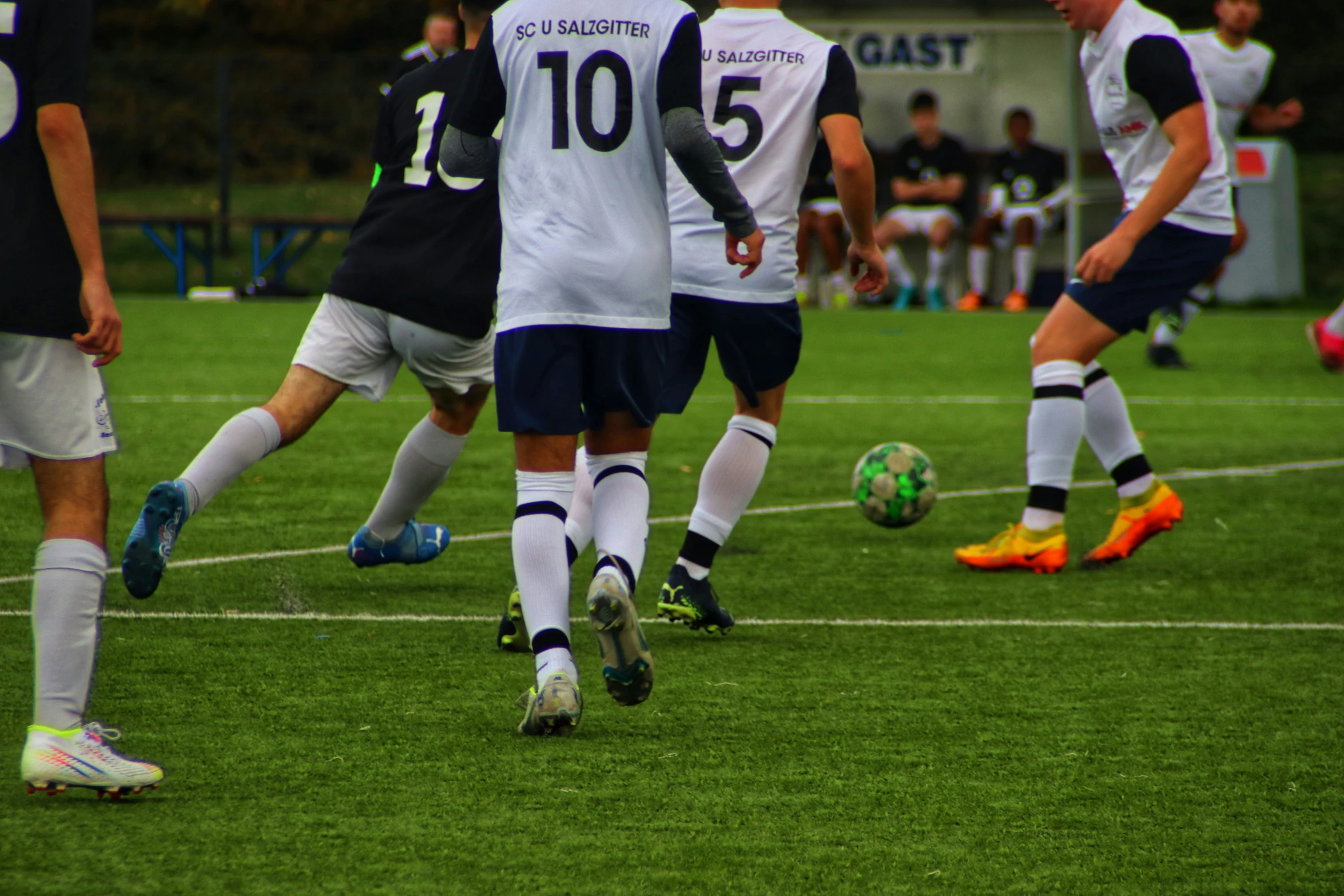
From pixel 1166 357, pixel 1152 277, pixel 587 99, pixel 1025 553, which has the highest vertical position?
pixel 587 99

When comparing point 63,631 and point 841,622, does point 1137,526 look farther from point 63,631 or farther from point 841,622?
point 63,631

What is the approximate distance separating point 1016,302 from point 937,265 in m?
1.11

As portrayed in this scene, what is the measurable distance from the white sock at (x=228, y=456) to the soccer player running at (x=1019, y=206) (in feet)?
49.5

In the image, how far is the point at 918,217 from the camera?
A: 779 inches

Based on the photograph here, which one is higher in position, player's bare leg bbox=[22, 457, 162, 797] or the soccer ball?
player's bare leg bbox=[22, 457, 162, 797]

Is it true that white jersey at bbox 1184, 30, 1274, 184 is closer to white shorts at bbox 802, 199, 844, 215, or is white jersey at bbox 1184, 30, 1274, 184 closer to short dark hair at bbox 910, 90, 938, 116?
short dark hair at bbox 910, 90, 938, 116

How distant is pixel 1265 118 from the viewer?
12.5 metres

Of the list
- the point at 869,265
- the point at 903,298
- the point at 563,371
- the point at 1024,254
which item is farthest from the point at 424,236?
the point at 1024,254

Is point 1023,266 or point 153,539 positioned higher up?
point 153,539

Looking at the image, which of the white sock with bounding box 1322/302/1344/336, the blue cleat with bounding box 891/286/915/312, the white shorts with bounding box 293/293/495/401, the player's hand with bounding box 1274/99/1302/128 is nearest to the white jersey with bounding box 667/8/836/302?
the white shorts with bounding box 293/293/495/401

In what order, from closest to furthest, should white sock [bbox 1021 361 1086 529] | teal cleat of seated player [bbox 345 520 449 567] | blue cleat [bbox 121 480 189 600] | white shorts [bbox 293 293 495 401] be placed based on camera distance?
blue cleat [bbox 121 480 189 600] < white shorts [bbox 293 293 495 401] < teal cleat of seated player [bbox 345 520 449 567] < white sock [bbox 1021 361 1086 529]

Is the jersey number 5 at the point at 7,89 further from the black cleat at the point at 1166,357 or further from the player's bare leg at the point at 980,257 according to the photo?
the player's bare leg at the point at 980,257

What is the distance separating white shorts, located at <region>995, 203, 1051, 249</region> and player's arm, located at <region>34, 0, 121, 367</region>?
55.3 feet

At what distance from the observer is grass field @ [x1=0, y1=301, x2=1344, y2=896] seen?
2832mm
